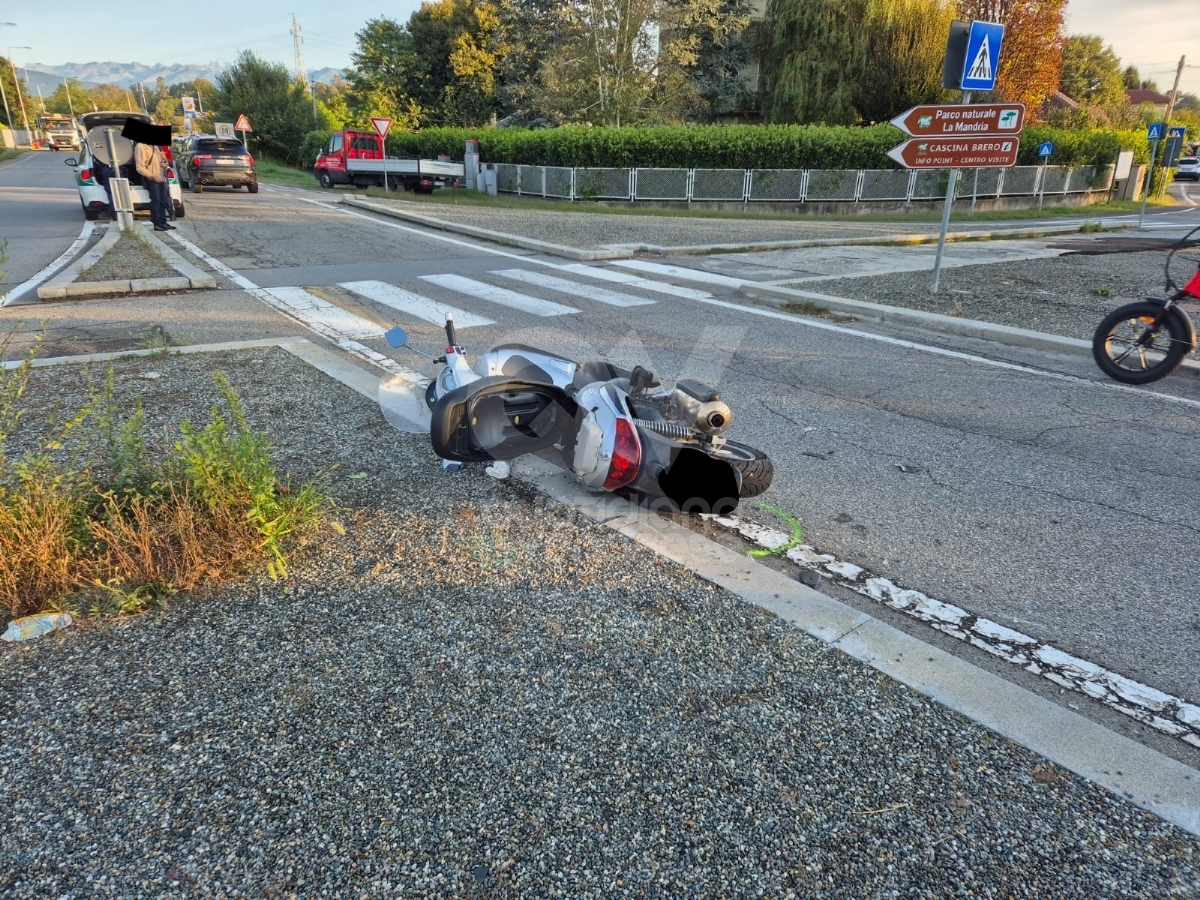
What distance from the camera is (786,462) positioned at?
4.85 metres

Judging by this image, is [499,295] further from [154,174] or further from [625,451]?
[154,174]

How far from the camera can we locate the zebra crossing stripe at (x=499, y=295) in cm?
930

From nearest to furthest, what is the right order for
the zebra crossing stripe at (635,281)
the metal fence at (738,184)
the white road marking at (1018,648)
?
the white road marking at (1018,648) → the zebra crossing stripe at (635,281) → the metal fence at (738,184)

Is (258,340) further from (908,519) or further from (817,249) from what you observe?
(817,249)

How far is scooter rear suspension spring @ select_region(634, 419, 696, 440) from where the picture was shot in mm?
3725

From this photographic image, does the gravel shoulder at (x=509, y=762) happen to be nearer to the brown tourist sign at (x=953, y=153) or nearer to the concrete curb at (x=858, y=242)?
the brown tourist sign at (x=953, y=153)

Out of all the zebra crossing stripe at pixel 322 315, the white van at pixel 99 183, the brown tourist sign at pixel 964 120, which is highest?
the brown tourist sign at pixel 964 120

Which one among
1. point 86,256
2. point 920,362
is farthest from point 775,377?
point 86,256

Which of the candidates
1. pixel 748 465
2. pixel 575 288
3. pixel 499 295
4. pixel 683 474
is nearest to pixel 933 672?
pixel 748 465

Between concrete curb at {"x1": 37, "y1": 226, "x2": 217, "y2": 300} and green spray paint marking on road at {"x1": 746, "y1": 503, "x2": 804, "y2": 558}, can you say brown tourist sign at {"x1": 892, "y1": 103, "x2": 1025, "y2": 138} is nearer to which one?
green spray paint marking on road at {"x1": 746, "y1": 503, "x2": 804, "y2": 558}

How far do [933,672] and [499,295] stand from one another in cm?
832

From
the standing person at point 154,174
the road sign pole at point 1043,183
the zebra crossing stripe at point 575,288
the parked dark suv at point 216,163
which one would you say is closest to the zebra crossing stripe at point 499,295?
the zebra crossing stripe at point 575,288

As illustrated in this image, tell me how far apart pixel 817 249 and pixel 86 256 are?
13.2 metres

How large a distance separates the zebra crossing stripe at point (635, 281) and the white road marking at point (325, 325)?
4367 mm
